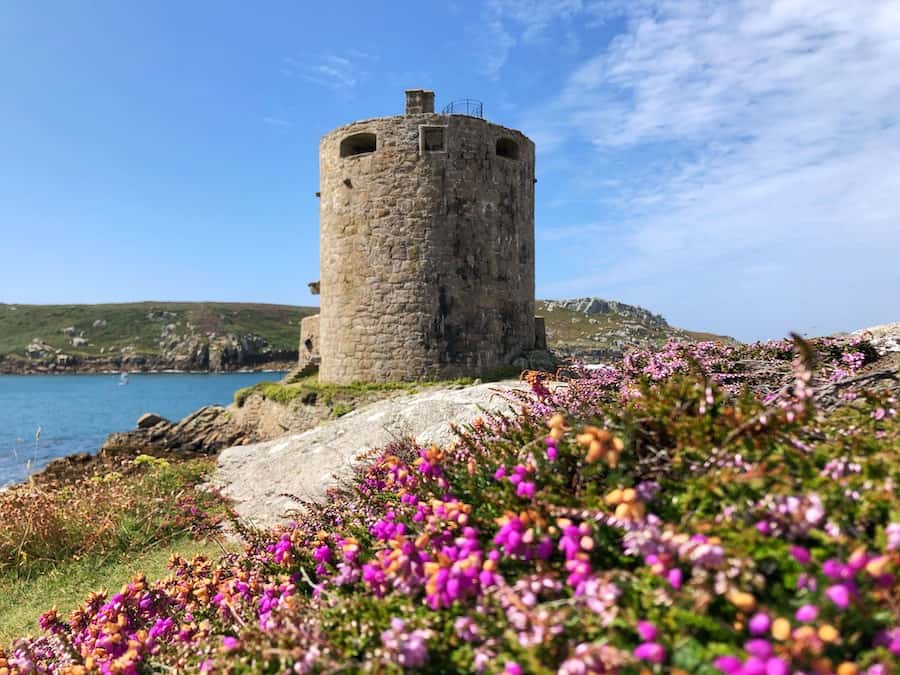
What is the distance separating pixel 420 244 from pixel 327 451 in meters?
7.74

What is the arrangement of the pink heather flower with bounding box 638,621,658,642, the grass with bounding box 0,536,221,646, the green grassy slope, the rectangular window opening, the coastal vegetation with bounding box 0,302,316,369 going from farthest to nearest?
the coastal vegetation with bounding box 0,302,316,369 < the green grassy slope < the rectangular window opening < the grass with bounding box 0,536,221,646 < the pink heather flower with bounding box 638,621,658,642

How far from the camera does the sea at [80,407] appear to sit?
101ft

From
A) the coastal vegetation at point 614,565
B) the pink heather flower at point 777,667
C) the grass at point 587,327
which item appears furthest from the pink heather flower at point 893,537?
the grass at point 587,327

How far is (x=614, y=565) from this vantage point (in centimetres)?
234

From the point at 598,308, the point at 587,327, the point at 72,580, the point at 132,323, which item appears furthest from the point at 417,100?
the point at 132,323

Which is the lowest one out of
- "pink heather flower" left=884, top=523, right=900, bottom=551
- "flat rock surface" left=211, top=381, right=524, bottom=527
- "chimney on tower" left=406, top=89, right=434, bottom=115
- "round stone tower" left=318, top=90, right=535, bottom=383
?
"flat rock surface" left=211, top=381, right=524, bottom=527

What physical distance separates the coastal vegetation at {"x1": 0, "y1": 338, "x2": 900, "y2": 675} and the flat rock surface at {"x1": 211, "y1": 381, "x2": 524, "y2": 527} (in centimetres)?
362

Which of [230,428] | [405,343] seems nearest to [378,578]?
[405,343]

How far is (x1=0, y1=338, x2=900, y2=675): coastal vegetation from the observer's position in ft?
5.71

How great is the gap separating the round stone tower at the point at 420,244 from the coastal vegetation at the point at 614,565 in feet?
40.9

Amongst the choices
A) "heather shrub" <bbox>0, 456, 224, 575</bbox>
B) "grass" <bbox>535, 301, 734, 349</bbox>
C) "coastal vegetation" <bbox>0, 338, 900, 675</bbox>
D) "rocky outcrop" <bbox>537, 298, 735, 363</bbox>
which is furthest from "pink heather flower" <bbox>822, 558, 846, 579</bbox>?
"grass" <bbox>535, 301, 734, 349</bbox>

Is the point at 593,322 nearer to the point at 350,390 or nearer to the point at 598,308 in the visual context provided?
the point at 598,308

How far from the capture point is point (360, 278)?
16359 millimetres

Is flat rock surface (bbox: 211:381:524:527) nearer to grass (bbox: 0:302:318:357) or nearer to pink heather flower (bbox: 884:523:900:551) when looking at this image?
pink heather flower (bbox: 884:523:900:551)
